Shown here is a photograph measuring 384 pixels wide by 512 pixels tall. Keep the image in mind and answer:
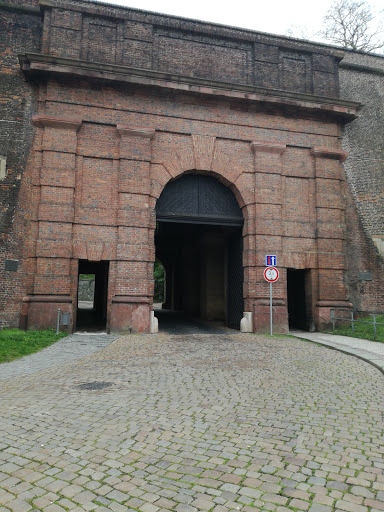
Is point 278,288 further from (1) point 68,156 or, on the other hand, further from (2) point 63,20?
(2) point 63,20

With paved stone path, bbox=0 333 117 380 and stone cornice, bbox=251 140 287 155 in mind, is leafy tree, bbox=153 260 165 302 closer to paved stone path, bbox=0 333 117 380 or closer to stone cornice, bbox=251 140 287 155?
stone cornice, bbox=251 140 287 155

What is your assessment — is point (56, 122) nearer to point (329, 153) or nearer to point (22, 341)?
point (22, 341)

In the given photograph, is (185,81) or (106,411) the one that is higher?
(185,81)

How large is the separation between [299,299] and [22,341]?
1018cm

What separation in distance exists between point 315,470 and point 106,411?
2.46 m

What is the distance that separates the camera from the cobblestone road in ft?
8.50

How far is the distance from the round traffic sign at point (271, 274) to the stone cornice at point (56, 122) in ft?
26.1

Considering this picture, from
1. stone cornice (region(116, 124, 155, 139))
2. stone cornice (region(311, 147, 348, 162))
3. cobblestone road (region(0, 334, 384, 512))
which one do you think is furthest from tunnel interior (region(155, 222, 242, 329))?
cobblestone road (region(0, 334, 384, 512))

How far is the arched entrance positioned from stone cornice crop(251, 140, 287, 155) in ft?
6.03

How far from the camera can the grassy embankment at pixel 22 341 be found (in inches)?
313

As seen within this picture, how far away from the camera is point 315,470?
2.99 m

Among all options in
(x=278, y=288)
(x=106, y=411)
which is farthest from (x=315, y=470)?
(x=278, y=288)

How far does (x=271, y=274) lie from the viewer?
1241cm

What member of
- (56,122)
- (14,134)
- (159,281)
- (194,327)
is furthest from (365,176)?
(159,281)
